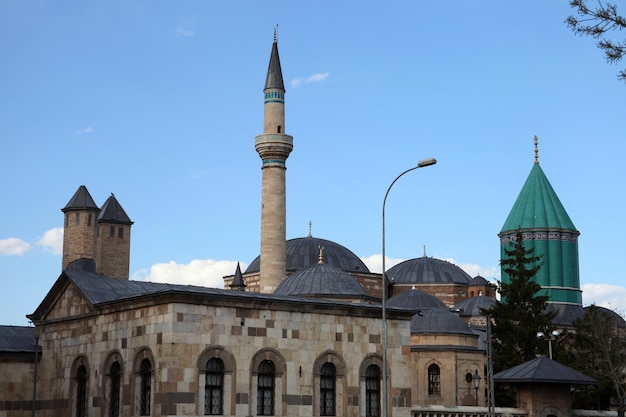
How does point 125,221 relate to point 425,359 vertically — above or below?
above

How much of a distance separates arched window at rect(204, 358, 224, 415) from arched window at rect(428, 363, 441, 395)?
22553 millimetres

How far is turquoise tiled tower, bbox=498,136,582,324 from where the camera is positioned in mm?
70938

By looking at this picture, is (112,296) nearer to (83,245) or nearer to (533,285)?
(83,245)

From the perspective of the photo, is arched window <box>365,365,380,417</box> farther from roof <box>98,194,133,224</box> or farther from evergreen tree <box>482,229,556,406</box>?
roof <box>98,194,133,224</box>

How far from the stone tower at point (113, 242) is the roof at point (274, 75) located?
1060 centimetres

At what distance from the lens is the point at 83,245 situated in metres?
47.2

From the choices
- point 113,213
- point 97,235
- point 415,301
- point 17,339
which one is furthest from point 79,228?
point 415,301

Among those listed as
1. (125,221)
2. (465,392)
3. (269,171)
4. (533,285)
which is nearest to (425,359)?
(465,392)

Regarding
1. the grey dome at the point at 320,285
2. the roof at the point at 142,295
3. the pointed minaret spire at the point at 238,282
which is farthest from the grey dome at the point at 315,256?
the roof at the point at 142,295

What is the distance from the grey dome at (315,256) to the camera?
63.0 meters

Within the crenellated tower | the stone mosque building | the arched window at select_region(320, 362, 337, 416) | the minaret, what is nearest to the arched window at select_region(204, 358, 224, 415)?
the stone mosque building

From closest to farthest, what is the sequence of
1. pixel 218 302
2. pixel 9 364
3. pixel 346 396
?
1. pixel 218 302
2. pixel 346 396
3. pixel 9 364

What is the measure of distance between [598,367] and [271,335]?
86.1 ft

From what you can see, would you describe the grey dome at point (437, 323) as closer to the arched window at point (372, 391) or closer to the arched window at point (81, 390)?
the arched window at point (372, 391)
